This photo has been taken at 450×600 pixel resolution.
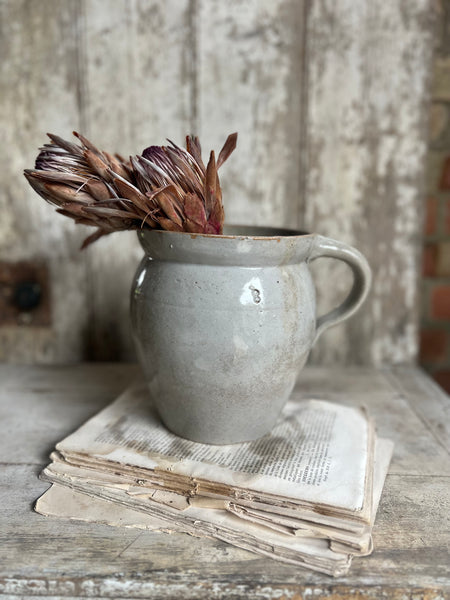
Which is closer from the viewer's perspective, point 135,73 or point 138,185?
point 138,185

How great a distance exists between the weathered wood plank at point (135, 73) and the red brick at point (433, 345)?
2.40ft

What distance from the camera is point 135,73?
86 cm

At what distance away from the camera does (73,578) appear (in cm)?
40

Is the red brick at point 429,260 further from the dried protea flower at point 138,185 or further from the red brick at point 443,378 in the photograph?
the dried protea flower at point 138,185

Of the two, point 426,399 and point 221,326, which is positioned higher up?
point 221,326

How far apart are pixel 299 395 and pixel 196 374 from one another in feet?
0.93

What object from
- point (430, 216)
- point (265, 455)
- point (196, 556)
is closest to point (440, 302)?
point (430, 216)

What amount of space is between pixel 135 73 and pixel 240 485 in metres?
0.68

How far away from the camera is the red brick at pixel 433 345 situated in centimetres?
122

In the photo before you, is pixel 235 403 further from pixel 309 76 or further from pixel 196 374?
pixel 309 76

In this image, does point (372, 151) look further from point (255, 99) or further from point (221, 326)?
point (221, 326)

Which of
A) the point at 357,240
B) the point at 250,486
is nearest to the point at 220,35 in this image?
the point at 357,240

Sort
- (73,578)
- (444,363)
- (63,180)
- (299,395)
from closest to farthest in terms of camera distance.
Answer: (73,578) → (63,180) → (299,395) → (444,363)

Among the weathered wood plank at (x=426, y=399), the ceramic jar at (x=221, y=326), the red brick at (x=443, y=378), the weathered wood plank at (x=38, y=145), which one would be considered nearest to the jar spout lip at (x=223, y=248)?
the ceramic jar at (x=221, y=326)
